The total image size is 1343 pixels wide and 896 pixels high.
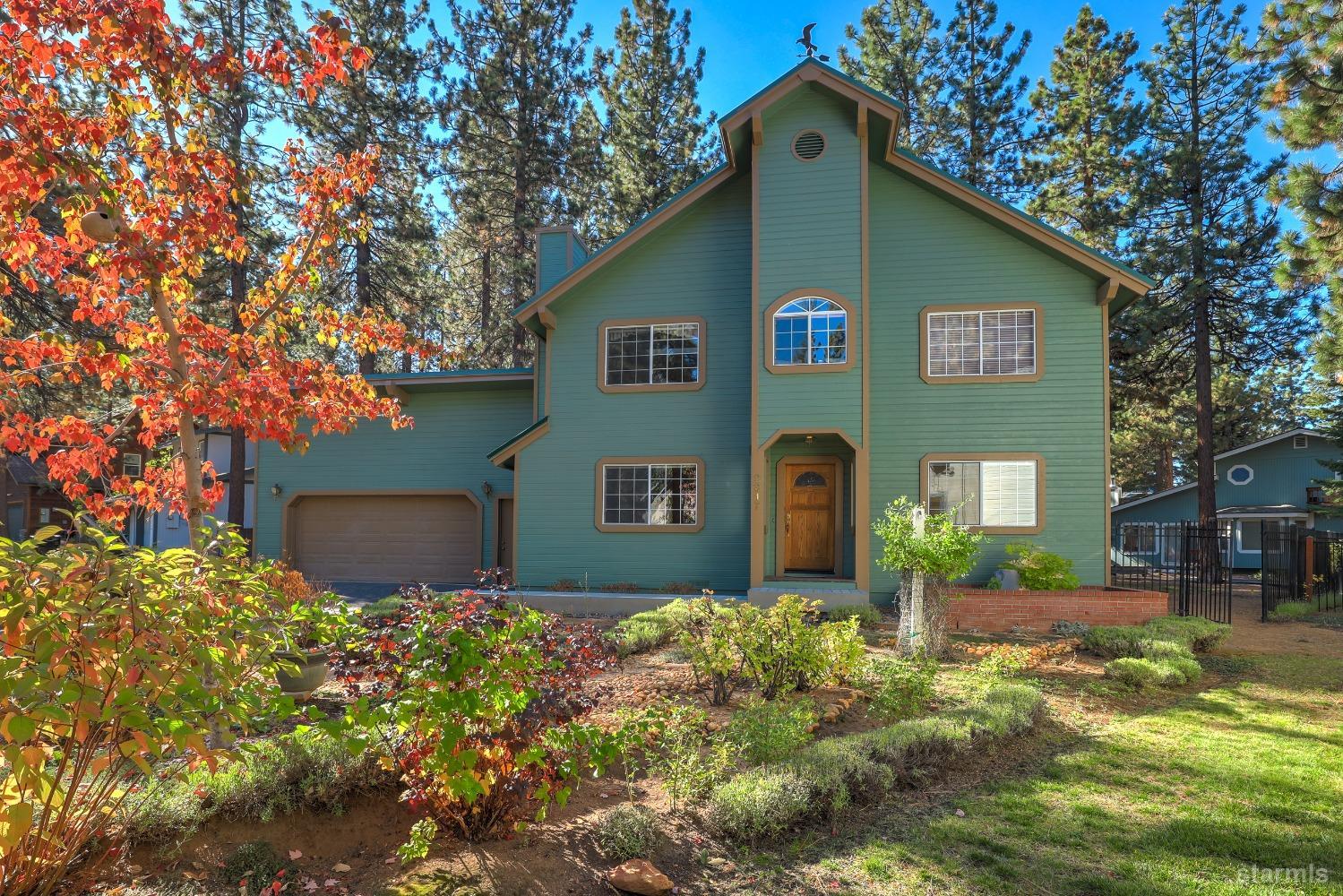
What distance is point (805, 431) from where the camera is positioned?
1270 centimetres

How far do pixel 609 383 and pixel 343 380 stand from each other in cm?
863

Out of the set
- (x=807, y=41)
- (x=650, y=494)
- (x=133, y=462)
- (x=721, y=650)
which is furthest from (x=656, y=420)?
(x=133, y=462)

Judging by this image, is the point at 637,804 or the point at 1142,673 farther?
the point at 1142,673

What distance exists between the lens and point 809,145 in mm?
13023

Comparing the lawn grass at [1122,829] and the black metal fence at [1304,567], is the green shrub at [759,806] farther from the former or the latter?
the black metal fence at [1304,567]

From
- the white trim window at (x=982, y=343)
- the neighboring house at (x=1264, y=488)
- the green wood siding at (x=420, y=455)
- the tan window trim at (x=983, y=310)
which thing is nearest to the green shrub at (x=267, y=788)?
the tan window trim at (x=983, y=310)

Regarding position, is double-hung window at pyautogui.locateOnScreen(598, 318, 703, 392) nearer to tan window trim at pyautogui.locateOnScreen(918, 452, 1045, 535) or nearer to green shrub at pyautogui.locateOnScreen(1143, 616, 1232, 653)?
tan window trim at pyautogui.locateOnScreen(918, 452, 1045, 535)

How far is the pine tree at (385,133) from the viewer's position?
2169cm

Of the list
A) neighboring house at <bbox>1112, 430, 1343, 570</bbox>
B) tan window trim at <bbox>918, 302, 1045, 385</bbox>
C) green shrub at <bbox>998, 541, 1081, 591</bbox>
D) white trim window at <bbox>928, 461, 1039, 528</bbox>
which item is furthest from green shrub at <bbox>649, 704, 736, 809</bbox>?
neighboring house at <bbox>1112, 430, 1343, 570</bbox>

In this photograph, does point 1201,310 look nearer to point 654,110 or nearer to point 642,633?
point 654,110

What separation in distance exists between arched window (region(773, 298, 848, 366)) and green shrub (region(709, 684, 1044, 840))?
787 cm

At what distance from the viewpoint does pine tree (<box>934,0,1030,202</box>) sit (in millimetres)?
23391

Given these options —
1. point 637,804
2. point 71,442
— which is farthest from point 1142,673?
point 71,442

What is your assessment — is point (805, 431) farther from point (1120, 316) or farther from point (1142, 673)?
point (1120, 316)
